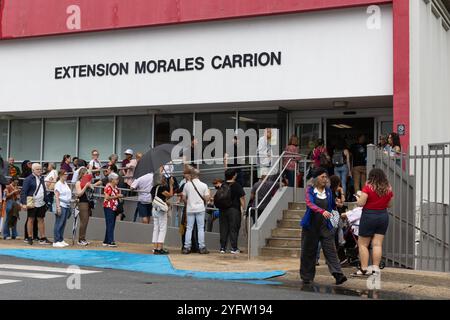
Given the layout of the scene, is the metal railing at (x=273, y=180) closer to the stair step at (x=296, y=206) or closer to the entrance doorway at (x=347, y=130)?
the stair step at (x=296, y=206)

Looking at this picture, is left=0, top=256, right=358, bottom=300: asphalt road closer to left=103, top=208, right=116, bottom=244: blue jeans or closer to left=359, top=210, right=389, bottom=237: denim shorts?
left=359, top=210, right=389, bottom=237: denim shorts

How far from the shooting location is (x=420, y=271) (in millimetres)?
11617

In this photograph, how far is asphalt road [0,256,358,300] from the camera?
335 inches

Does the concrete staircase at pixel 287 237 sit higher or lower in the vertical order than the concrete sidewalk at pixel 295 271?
higher

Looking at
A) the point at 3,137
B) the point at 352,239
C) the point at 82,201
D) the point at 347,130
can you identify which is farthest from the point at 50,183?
the point at 352,239

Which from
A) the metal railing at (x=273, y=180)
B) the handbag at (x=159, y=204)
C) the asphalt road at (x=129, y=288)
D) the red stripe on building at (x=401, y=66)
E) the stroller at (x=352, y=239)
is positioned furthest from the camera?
the red stripe on building at (x=401, y=66)

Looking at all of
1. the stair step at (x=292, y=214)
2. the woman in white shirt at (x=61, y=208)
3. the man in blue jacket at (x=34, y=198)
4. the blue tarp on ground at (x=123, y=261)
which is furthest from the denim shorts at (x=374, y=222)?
the man in blue jacket at (x=34, y=198)

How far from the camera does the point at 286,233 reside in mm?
14680

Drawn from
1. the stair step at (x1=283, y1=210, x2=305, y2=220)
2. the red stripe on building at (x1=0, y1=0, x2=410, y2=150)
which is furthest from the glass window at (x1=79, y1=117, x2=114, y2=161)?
the stair step at (x1=283, y1=210, x2=305, y2=220)

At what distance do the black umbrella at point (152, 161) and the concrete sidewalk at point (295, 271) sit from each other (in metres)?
2.79

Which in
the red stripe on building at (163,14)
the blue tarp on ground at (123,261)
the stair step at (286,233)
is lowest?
the blue tarp on ground at (123,261)

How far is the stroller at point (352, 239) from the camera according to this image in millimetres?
11762
